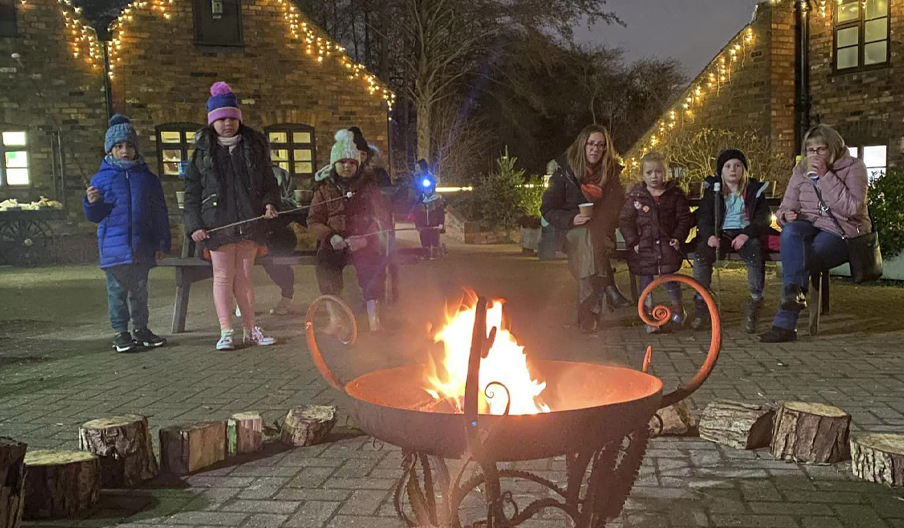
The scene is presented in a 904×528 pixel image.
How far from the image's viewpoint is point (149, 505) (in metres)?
3.20

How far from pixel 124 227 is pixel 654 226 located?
14.7 feet

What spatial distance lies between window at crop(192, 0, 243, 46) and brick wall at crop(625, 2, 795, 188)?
10.2m

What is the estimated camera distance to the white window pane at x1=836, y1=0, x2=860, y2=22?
53.7 ft

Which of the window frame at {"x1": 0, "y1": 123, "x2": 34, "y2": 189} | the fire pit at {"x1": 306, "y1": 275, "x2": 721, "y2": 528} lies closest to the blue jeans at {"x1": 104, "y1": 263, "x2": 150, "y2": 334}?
the fire pit at {"x1": 306, "y1": 275, "x2": 721, "y2": 528}

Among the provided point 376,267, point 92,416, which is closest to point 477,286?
point 376,267

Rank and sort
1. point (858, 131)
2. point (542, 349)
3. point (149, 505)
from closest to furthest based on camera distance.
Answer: point (149, 505), point (542, 349), point (858, 131)

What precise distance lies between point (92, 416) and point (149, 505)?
158cm

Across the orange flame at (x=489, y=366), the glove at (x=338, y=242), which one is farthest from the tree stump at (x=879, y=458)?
the glove at (x=338, y=242)

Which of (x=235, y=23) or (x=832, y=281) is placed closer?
(x=832, y=281)

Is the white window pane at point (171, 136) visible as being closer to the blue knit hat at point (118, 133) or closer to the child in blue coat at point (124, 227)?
the child in blue coat at point (124, 227)

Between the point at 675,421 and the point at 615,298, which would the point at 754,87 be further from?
the point at 675,421

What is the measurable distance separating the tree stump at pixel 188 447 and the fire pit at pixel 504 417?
3.38ft

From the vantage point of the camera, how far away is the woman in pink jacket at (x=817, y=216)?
6.16m

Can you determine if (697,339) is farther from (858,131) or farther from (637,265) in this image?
(858,131)
